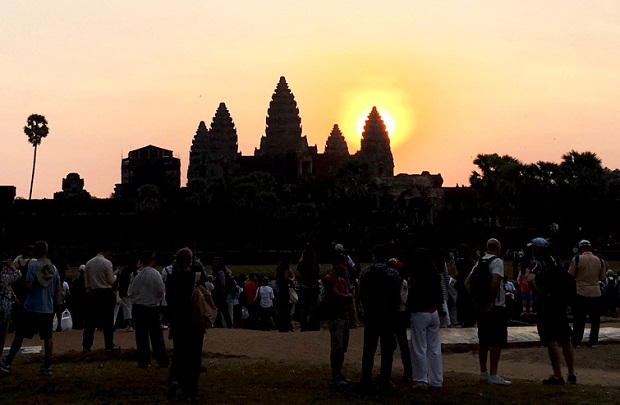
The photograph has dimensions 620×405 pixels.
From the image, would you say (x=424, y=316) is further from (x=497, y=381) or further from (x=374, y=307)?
(x=497, y=381)

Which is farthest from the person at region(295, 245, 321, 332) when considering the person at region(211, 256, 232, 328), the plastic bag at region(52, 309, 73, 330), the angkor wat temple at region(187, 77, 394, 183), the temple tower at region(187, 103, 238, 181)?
the temple tower at region(187, 103, 238, 181)

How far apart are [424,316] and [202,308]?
102 inches

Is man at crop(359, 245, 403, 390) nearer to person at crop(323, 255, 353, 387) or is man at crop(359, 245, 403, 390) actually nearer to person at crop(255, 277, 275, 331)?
person at crop(323, 255, 353, 387)

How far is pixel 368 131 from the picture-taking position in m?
158

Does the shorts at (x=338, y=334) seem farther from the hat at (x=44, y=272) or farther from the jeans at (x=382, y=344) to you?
the hat at (x=44, y=272)

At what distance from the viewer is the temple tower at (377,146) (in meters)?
155

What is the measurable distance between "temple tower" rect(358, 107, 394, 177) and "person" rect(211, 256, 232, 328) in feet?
424

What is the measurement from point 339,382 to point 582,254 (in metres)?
6.06

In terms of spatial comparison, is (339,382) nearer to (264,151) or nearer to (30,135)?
(30,135)

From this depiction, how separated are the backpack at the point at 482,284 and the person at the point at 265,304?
37.4 ft

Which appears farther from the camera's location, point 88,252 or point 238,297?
point 88,252

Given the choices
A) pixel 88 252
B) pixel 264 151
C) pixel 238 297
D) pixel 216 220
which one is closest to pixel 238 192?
pixel 216 220

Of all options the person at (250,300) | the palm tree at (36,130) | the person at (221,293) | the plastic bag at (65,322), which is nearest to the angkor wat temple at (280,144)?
the palm tree at (36,130)

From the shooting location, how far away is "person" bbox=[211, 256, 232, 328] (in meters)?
23.9
